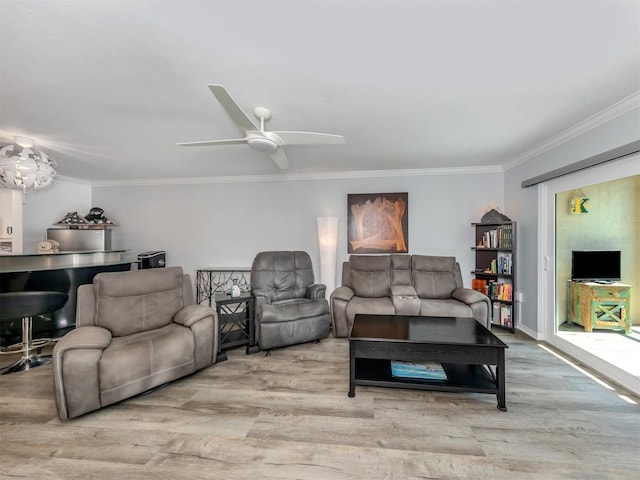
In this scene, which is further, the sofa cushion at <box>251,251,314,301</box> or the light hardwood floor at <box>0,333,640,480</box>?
the sofa cushion at <box>251,251,314,301</box>

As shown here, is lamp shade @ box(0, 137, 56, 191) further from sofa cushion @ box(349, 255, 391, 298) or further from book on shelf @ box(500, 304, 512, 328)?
book on shelf @ box(500, 304, 512, 328)

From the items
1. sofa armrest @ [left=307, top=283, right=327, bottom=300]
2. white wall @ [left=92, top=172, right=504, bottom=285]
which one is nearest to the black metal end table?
sofa armrest @ [left=307, top=283, right=327, bottom=300]

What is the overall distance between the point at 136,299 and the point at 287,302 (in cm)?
154

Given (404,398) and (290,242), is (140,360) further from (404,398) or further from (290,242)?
(290,242)

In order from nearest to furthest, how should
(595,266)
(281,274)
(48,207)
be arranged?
1. (595,266)
2. (281,274)
3. (48,207)

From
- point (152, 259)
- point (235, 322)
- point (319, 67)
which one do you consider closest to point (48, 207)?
point (152, 259)

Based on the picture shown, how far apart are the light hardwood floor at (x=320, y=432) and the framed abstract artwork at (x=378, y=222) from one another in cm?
229

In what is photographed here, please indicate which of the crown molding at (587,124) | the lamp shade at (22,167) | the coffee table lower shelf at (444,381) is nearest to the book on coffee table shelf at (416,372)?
the coffee table lower shelf at (444,381)

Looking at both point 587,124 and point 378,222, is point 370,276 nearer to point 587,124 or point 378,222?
point 378,222

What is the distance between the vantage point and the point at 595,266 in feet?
8.82

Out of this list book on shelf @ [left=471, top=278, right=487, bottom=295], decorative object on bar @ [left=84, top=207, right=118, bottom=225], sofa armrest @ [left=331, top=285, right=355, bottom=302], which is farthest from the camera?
decorative object on bar @ [left=84, top=207, right=118, bottom=225]

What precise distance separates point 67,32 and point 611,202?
4.35 meters

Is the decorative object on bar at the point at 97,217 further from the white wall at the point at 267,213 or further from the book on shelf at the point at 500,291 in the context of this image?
the book on shelf at the point at 500,291

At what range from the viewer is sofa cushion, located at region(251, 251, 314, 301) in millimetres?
3418
